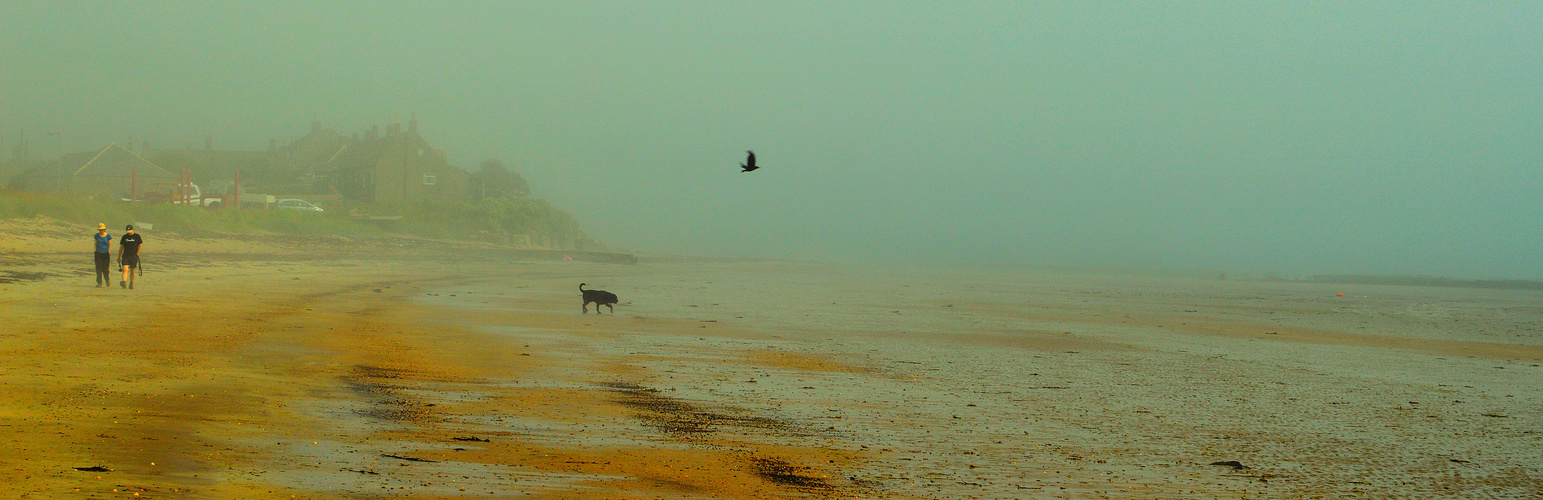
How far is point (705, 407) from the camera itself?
9.55 metres

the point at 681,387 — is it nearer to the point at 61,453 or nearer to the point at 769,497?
the point at 769,497

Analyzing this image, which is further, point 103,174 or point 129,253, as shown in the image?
point 103,174

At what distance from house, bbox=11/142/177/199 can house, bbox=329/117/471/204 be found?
11882 mm

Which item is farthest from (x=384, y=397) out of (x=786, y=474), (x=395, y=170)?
(x=395, y=170)

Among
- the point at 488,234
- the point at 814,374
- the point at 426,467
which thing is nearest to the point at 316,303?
the point at 814,374

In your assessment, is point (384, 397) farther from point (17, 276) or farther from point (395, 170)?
point (395, 170)

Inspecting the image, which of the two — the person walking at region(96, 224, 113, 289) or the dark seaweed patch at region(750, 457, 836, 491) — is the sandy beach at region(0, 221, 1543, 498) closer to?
the dark seaweed patch at region(750, 457, 836, 491)

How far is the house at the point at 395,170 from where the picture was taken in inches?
2854

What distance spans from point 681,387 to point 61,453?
18.8 ft

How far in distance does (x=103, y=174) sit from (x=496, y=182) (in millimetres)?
30765

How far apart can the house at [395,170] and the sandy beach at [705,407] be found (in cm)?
5223

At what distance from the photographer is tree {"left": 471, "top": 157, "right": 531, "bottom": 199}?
8700 centimetres

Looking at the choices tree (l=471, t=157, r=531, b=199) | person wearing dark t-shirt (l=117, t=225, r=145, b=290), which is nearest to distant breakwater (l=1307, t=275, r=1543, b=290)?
tree (l=471, t=157, r=531, b=199)

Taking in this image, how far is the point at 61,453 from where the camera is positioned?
623 cm
